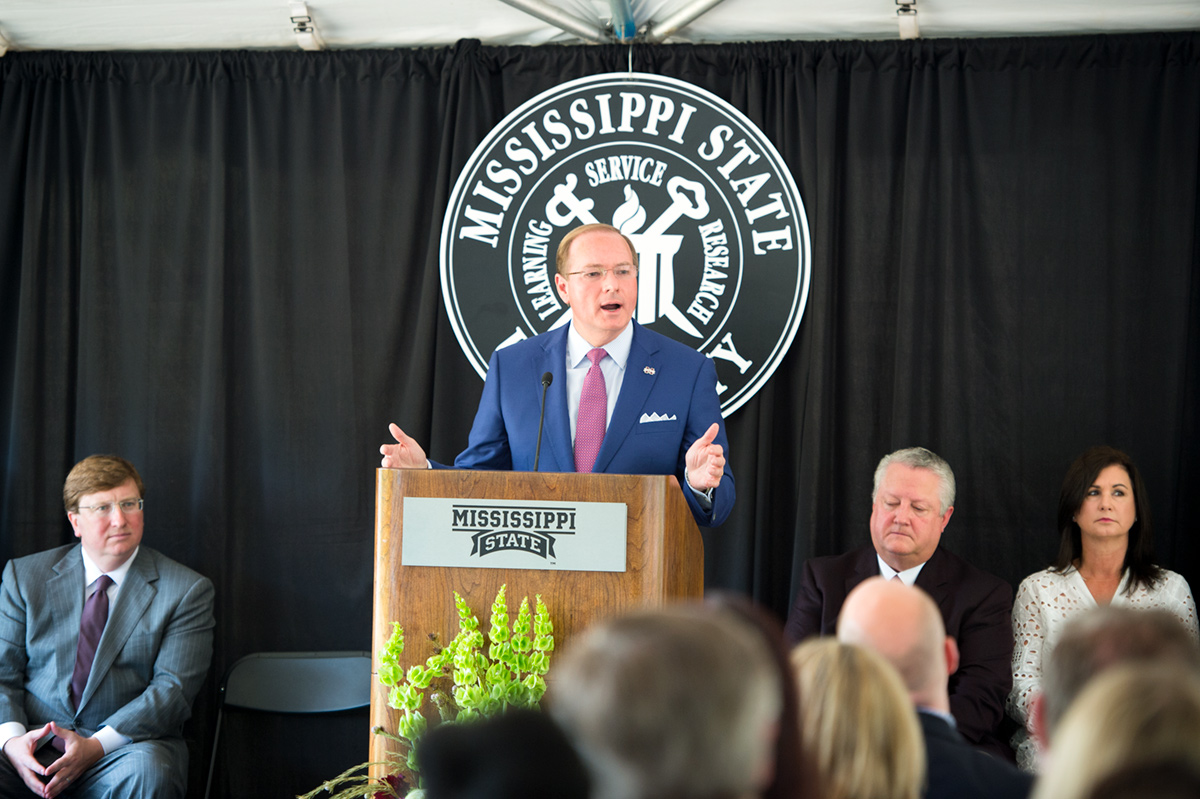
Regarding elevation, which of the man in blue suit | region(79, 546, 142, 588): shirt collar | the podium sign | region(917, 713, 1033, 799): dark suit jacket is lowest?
region(79, 546, 142, 588): shirt collar

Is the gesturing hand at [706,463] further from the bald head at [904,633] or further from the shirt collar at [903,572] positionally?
the shirt collar at [903,572]

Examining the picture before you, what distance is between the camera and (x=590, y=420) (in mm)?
3211

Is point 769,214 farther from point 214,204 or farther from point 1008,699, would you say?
point 214,204

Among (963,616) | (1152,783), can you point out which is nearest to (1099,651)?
(1152,783)

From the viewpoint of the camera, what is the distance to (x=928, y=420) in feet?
13.7

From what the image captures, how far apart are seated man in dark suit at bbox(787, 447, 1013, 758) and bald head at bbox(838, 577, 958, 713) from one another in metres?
1.81

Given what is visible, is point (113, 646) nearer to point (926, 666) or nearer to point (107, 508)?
point (107, 508)

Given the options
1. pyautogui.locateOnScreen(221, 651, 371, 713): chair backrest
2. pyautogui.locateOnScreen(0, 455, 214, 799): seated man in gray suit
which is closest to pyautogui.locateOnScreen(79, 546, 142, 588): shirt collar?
pyautogui.locateOnScreen(0, 455, 214, 799): seated man in gray suit

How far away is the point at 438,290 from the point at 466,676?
238cm

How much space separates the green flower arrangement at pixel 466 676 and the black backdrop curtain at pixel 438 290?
1986 mm

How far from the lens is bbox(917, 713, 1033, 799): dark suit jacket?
5.11 ft

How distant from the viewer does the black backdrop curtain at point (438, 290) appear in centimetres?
411

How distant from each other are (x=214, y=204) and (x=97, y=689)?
1860 millimetres

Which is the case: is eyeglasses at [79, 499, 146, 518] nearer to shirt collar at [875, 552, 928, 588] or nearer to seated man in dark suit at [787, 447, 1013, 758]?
seated man in dark suit at [787, 447, 1013, 758]
